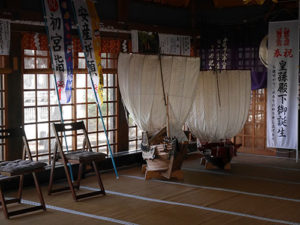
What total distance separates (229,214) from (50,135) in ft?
9.49

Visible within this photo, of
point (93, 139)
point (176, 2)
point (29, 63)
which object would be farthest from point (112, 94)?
point (176, 2)

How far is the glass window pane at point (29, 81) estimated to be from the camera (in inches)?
251

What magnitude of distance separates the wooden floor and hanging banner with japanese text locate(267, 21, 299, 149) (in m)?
0.95

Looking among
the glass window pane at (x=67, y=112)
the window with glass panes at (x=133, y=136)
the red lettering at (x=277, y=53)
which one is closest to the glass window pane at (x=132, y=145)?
the window with glass panes at (x=133, y=136)

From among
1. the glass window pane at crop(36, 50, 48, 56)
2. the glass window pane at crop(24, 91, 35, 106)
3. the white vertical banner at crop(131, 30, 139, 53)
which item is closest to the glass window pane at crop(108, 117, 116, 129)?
the white vertical banner at crop(131, 30, 139, 53)

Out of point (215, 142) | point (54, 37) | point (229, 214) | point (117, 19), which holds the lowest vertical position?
point (229, 214)

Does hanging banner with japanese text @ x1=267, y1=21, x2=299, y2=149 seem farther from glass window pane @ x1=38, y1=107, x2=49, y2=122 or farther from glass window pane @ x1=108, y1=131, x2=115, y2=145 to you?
glass window pane @ x1=38, y1=107, x2=49, y2=122

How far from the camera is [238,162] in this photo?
7922mm

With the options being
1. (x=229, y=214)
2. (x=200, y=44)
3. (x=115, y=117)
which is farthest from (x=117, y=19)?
(x=229, y=214)

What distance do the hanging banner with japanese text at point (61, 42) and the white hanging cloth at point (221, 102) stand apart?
7.30 ft

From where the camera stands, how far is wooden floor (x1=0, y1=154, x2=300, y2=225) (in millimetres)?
4785

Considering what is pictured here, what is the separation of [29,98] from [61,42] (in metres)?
0.90

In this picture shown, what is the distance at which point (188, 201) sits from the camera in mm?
5469

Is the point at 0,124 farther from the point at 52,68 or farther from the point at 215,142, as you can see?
the point at 215,142
